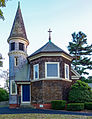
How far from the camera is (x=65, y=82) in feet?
52.2

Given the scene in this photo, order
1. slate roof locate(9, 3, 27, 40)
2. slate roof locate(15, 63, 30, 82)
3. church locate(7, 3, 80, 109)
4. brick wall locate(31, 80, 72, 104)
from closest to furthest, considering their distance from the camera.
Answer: brick wall locate(31, 80, 72, 104), church locate(7, 3, 80, 109), slate roof locate(15, 63, 30, 82), slate roof locate(9, 3, 27, 40)

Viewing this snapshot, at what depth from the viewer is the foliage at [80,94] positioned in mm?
14266

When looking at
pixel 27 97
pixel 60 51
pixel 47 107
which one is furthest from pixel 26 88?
pixel 60 51

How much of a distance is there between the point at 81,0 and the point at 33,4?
15.0 ft

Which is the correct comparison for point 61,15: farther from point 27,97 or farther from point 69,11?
point 27,97

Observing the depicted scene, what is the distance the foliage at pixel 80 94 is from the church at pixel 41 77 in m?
0.87

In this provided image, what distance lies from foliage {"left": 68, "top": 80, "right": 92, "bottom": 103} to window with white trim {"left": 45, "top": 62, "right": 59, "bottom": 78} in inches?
91.5

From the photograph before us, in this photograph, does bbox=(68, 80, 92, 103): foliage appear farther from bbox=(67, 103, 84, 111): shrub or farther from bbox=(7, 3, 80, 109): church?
bbox=(67, 103, 84, 111): shrub

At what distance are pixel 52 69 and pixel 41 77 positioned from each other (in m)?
1.44

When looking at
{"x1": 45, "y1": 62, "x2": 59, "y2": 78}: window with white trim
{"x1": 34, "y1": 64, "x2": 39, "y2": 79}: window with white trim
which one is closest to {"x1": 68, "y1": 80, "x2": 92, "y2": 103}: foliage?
{"x1": 45, "y1": 62, "x2": 59, "y2": 78}: window with white trim

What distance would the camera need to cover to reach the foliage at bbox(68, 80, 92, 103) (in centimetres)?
1427

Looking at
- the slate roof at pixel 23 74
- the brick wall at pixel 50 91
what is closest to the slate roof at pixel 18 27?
the slate roof at pixel 23 74

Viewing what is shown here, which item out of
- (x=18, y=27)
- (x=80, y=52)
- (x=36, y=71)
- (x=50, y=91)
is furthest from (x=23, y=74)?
(x=80, y=52)

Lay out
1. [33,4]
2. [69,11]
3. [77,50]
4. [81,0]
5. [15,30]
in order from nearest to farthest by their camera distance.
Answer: [33,4] → [81,0] → [69,11] → [15,30] → [77,50]
